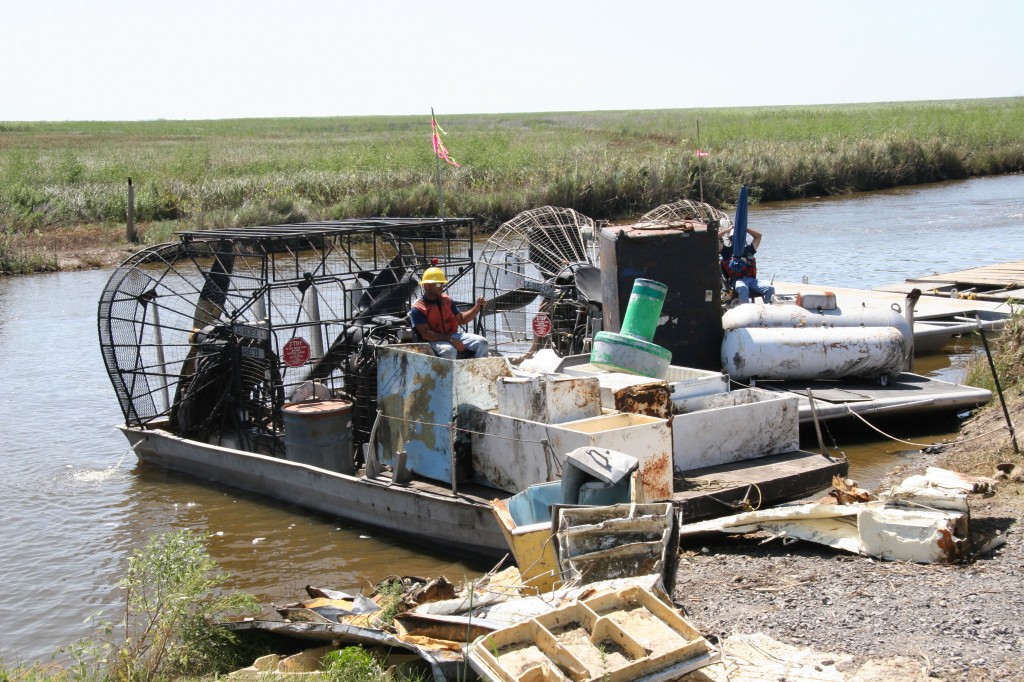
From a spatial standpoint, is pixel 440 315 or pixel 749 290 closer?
pixel 440 315

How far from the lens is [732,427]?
33.9 ft

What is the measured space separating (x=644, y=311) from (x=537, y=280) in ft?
15.1

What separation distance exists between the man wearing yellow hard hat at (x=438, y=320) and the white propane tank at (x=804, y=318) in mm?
3684

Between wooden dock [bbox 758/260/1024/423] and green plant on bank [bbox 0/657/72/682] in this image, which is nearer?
green plant on bank [bbox 0/657/72/682]

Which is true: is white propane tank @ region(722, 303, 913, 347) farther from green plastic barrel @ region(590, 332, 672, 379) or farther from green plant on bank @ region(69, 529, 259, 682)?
green plant on bank @ region(69, 529, 259, 682)

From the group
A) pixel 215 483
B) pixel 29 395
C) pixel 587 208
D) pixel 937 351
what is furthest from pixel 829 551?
pixel 587 208

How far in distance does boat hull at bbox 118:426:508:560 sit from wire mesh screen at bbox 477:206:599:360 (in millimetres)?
3911

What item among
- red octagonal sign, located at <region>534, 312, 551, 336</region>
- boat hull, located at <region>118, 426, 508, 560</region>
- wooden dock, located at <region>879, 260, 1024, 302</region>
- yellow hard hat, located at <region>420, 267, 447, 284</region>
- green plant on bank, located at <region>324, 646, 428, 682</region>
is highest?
yellow hard hat, located at <region>420, 267, 447, 284</region>

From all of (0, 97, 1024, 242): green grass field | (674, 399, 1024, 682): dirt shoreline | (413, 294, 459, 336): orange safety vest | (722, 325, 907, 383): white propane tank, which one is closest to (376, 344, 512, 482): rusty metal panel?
(413, 294, 459, 336): orange safety vest

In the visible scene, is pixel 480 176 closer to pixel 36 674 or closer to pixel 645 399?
pixel 645 399

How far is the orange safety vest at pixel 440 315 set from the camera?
1107 cm

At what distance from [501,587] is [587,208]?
2821 centimetres

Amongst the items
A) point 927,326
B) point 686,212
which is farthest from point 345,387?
point 927,326

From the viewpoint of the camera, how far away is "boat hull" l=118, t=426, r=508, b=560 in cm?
949
